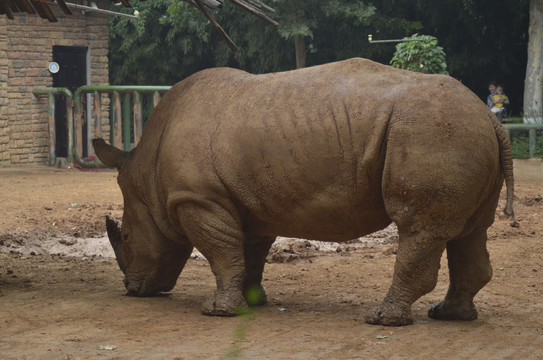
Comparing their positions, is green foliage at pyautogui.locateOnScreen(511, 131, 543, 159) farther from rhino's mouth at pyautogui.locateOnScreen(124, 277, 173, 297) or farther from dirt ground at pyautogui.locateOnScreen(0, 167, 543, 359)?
rhino's mouth at pyautogui.locateOnScreen(124, 277, 173, 297)

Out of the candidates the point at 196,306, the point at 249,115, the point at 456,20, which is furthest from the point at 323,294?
the point at 456,20

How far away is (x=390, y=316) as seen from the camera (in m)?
6.13

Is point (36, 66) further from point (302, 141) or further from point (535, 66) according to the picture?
point (302, 141)

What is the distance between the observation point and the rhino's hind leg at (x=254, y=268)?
723 centimetres

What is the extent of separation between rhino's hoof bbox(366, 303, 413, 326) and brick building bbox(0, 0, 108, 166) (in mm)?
14463

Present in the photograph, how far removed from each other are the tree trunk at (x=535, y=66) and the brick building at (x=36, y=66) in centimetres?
956

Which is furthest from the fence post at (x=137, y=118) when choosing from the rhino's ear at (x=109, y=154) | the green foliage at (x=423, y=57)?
the rhino's ear at (x=109, y=154)

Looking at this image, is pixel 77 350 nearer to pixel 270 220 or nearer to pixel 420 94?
pixel 270 220

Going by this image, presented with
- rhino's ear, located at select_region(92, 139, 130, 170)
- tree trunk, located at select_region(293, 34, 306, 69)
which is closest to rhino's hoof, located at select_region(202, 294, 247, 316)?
rhino's ear, located at select_region(92, 139, 130, 170)

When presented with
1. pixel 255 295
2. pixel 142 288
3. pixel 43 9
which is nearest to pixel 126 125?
pixel 43 9

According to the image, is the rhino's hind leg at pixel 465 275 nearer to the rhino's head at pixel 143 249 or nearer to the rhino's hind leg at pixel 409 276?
the rhino's hind leg at pixel 409 276

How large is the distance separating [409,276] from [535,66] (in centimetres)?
1661

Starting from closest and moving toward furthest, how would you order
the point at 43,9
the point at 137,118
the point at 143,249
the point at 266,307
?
1. the point at 266,307
2. the point at 143,249
3. the point at 43,9
4. the point at 137,118

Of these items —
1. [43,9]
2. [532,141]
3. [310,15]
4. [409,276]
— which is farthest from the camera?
[310,15]
